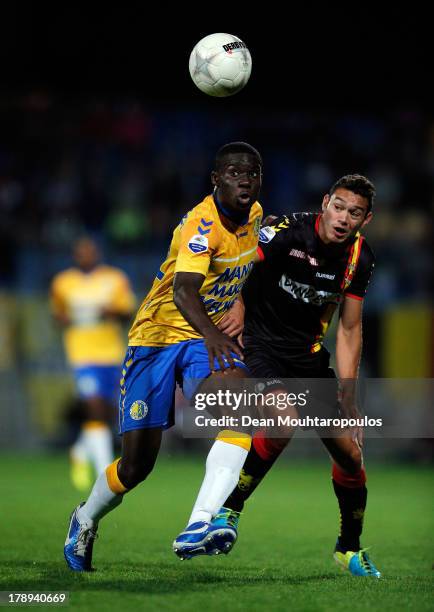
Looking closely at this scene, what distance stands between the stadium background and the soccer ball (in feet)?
28.8

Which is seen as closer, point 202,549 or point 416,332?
point 202,549

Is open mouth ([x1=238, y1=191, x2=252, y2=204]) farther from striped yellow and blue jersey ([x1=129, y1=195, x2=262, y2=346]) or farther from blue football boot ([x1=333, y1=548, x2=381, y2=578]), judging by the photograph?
blue football boot ([x1=333, y1=548, x2=381, y2=578])

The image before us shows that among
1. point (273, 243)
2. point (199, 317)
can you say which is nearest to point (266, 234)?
point (273, 243)

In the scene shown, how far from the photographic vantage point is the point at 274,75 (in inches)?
782

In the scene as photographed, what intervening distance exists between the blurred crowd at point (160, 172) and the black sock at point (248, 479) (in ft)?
30.6

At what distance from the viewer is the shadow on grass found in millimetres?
5205

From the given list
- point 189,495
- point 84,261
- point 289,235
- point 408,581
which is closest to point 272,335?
point 289,235

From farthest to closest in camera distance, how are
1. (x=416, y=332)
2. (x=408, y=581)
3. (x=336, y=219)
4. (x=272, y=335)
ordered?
(x=416, y=332), (x=272, y=335), (x=336, y=219), (x=408, y=581)

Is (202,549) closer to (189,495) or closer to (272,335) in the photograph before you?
(272,335)

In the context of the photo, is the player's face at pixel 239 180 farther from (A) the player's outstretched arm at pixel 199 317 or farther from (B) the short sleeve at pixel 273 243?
(B) the short sleeve at pixel 273 243

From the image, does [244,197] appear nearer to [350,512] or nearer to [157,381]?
[157,381]

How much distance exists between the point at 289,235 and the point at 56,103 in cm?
1384

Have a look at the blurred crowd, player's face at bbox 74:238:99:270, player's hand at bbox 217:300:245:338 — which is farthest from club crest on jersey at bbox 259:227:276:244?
the blurred crowd

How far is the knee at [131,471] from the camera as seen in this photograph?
226 inches
